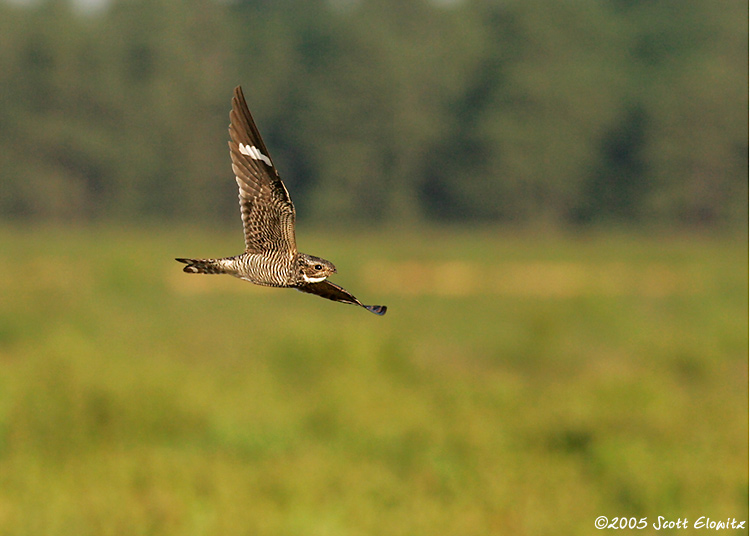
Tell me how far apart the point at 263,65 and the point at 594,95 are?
3331 cm

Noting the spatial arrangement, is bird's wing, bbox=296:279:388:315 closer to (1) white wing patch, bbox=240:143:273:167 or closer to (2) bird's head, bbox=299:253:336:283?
(2) bird's head, bbox=299:253:336:283

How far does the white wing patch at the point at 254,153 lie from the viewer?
192 cm

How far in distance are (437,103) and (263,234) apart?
219 ft

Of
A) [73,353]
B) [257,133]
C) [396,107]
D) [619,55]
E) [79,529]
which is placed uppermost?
[619,55]

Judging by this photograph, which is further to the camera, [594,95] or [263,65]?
[594,95]

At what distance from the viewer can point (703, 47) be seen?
8669cm

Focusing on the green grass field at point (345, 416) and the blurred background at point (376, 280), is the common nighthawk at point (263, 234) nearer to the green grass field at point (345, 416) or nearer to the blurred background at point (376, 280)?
the blurred background at point (376, 280)

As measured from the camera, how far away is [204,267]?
184 centimetres

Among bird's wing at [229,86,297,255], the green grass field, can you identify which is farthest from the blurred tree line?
bird's wing at [229,86,297,255]

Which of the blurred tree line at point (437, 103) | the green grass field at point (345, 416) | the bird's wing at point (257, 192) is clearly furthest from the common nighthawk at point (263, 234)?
the blurred tree line at point (437, 103)

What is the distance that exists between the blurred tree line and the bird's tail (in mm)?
21613

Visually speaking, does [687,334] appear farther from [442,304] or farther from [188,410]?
[188,410]

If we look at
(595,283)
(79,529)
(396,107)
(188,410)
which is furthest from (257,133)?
(396,107)

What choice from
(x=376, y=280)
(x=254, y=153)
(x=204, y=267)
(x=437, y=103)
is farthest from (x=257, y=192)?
(x=437, y=103)
